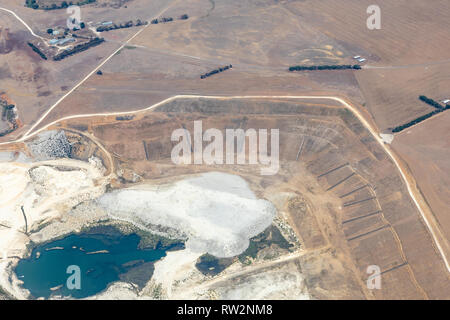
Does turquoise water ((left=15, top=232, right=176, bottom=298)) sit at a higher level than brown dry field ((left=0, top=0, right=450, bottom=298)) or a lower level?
lower

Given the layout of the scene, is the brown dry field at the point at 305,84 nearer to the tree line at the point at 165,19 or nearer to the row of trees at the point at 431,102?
the row of trees at the point at 431,102

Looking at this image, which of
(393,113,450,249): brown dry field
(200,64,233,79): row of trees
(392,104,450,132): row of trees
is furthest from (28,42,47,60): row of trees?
(393,113,450,249): brown dry field

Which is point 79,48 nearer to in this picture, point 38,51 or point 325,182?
point 38,51

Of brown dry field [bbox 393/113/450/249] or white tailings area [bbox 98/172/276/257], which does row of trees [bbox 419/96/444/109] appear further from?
white tailings area [bbox 98/172/276/257]
